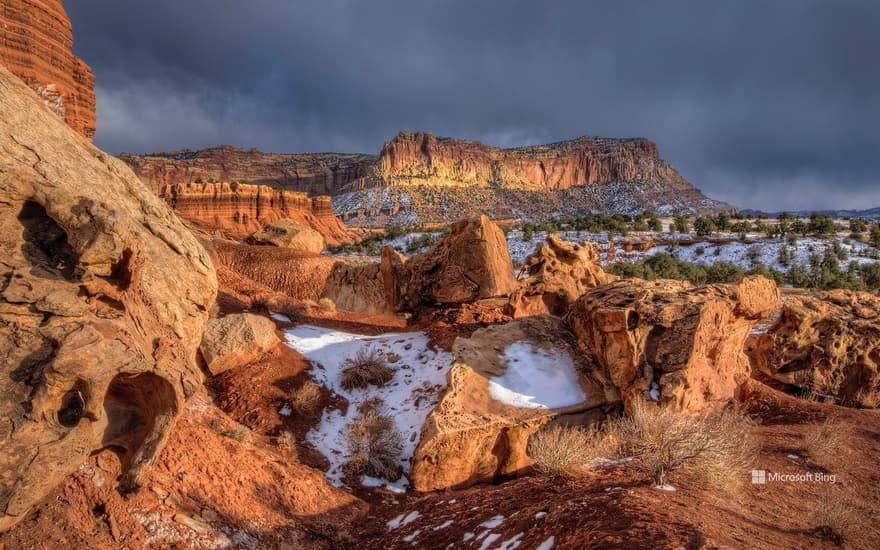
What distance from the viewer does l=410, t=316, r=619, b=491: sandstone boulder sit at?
7.35 meters

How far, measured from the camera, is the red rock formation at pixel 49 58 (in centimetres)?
2184

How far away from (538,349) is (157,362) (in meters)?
7.03

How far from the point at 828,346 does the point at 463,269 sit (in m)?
9.30

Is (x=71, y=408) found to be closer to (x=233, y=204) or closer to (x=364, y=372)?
(x=364, y=372)

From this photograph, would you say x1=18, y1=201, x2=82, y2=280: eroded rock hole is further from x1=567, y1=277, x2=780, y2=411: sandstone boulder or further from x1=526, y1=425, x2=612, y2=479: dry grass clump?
x1=567, y1=277, x2=780, y2=411: sandstone boulder

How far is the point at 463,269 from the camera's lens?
45.5ft

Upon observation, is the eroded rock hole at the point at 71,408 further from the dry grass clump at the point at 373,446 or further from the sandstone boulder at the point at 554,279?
the sandstone boulder at the point at 554,279

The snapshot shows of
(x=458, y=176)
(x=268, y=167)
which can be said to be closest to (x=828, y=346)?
(x=458, y=176)

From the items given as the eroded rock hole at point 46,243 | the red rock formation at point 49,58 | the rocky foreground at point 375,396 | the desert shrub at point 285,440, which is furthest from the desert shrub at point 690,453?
the red rock formation at point 49,58

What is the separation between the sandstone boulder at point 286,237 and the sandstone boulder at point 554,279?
15916 mm

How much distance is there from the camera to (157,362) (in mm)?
5070

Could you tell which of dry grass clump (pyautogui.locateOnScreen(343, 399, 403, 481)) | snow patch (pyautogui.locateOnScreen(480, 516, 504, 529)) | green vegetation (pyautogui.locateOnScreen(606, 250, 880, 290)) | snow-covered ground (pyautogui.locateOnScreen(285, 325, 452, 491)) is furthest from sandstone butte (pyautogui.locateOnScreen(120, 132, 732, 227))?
snow patch (pyautogui.locateOnScreen(480, 516, 504, 529))

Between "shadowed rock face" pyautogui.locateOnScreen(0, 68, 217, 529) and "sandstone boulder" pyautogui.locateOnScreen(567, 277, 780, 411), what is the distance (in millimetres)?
6769

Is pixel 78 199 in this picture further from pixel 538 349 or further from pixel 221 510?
pixel 538 349
